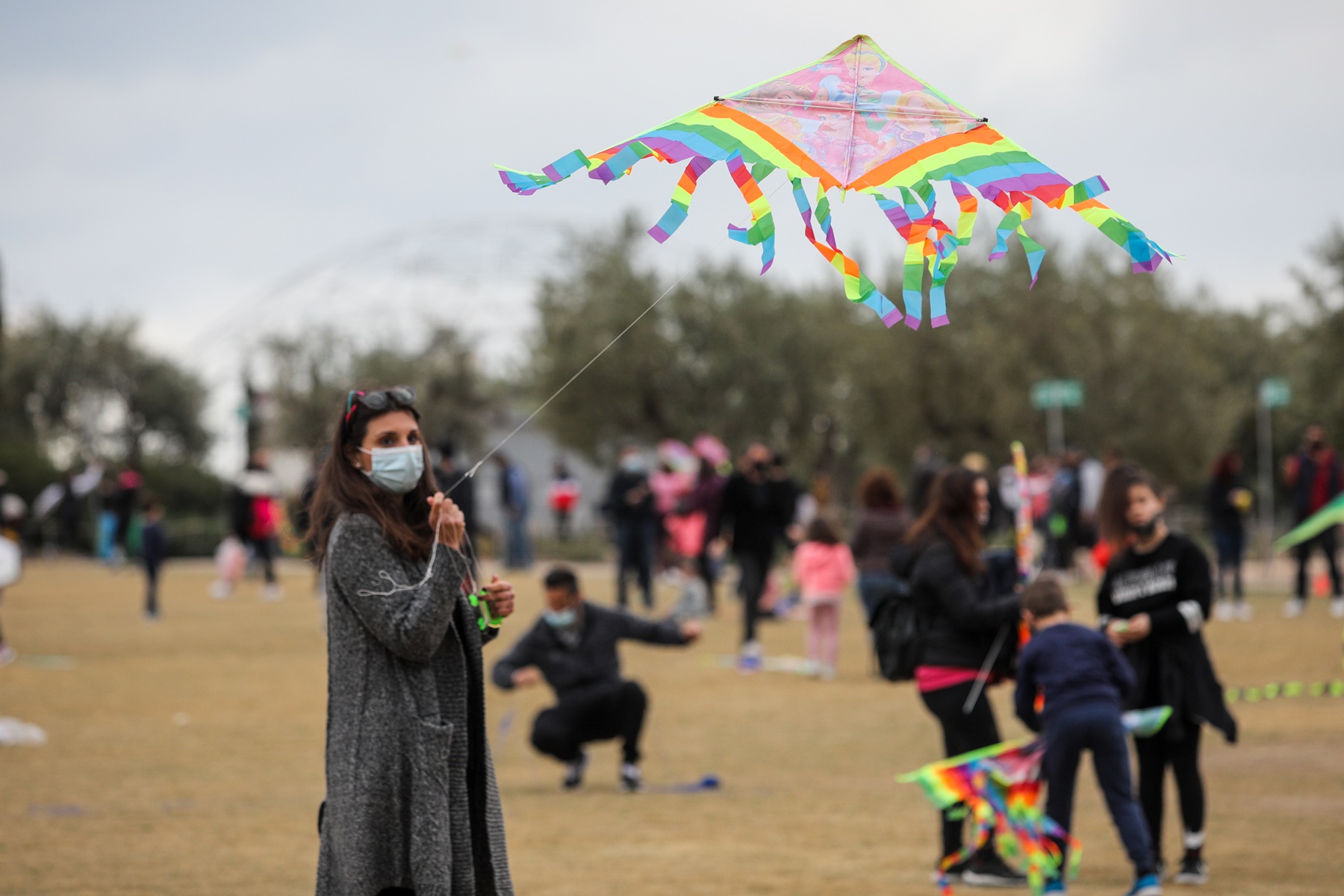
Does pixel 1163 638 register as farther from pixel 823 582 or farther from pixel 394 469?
pixel 823 582

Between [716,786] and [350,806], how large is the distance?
5.61 metres

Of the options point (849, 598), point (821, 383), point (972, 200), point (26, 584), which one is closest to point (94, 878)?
point (972, 200)

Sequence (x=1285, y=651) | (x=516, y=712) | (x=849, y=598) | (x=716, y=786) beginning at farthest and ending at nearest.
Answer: (x=849, y=598)
(x=1285, y=651)
(x=516, y=712)
(x=716, y=786)

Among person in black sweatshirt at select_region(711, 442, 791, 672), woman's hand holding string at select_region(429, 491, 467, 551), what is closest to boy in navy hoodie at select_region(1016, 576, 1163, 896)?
woman's hand holding string at select_region(429, 491, 467, 551)

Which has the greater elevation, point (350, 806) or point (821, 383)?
point (821, 383)

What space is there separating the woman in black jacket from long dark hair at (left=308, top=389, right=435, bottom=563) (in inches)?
128

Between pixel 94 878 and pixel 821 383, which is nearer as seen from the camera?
pixel 94 878

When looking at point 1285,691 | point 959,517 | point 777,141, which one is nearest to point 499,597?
point 777,141

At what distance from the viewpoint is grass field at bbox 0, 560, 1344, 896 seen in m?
7.04

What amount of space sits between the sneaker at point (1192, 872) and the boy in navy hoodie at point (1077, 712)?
164 mm

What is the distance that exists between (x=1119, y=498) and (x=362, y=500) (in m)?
3.97

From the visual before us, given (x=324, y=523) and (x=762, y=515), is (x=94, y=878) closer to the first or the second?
(x=324, y=523)

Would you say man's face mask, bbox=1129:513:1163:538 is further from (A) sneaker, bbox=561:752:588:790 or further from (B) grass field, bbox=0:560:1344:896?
(A) sneaker, bbox=561:752:588:790

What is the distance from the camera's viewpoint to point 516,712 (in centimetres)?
1242
